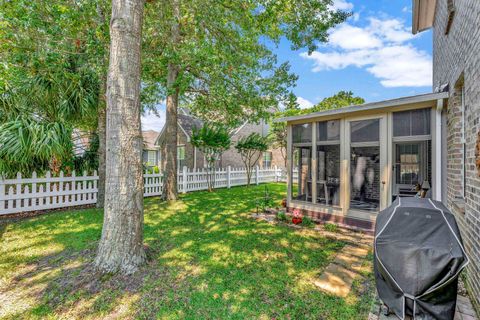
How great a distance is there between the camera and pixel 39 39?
5668mm

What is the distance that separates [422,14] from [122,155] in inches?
329

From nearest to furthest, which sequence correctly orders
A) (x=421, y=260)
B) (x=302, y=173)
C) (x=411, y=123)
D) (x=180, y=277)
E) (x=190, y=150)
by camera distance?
(x=421, y=260)
(x=180, y=277)
(x=411, y=123)
(x=302, y=173)
(x=190, y=150)

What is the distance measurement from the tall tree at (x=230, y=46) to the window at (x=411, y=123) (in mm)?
2611

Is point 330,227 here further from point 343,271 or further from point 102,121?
point 102,121

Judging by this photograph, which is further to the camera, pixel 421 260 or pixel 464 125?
pixel 464 125

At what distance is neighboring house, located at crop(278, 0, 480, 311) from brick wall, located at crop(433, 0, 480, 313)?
11mm

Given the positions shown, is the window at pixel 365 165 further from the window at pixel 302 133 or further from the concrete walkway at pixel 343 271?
the concrete walkway at pixel 343 271

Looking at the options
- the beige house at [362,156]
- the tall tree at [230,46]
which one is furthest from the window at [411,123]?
the tall tree at [230,46]

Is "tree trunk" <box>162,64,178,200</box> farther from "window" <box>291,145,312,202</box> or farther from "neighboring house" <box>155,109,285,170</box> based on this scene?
"neighboring house" <box>155,109,285,170</box>

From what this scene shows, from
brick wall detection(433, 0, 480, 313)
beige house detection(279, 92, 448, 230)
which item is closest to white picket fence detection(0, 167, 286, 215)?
beige house detection(279, 92, 448, 230)

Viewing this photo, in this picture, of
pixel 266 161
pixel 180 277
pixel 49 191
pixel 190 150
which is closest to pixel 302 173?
pixel 180 277

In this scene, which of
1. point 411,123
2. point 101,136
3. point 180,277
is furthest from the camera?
point 101,136

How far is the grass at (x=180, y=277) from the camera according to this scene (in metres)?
2.35

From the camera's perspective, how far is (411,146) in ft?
20.9
